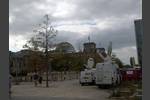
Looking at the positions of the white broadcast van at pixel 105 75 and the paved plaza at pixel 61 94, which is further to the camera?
the white broadcast van at pixel 105 75

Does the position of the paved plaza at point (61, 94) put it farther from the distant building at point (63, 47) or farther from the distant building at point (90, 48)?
the distant building at point (90, 48)

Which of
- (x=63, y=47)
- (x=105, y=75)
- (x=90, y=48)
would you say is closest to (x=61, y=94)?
(x=105, y=75)

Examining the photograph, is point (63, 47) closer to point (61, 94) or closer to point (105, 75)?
point (105, 75)

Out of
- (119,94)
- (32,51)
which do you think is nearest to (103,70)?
(119,94)

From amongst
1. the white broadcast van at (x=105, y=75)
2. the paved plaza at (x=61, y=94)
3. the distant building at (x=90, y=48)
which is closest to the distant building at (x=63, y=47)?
the distant building at (x=90, y=48)

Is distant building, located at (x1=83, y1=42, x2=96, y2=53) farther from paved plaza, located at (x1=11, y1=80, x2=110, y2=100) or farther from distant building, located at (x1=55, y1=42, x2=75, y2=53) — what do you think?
paved plaza, located at (x1=11, y1=80, x2=110, y2=100)

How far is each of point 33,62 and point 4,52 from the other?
44142mm

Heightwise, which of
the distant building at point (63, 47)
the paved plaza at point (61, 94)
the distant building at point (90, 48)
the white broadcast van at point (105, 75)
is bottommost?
the paved plaza at point (61, 94)

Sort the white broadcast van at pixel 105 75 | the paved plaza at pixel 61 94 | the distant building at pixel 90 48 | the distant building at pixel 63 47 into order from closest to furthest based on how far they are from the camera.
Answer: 1. the paved plaza at pixel 61 94
2. the white broadcast van at pixel 105 75
3. the distant building at pixel 63 47
4. the distant building at pixel 90 48

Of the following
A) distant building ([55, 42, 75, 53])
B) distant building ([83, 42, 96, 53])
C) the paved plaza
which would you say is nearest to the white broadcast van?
the paved plaza

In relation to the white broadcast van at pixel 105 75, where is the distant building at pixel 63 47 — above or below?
above

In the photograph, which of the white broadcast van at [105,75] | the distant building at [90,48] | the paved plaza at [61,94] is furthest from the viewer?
the distant building at [90,48]

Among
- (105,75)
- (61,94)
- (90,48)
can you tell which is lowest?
(61,94)

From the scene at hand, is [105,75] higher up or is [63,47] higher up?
[63,47]
